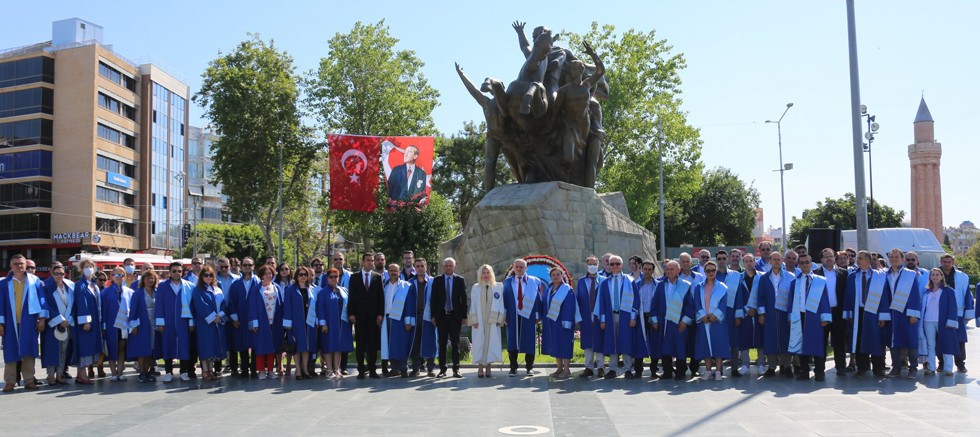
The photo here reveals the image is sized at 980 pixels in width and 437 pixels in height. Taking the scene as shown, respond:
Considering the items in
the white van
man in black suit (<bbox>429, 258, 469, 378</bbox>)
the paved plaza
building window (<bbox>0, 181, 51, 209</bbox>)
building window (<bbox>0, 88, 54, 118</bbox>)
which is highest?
building window (<bbox>0, 88, 54, 118</bbox>)

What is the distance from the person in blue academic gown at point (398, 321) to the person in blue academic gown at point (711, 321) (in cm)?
408

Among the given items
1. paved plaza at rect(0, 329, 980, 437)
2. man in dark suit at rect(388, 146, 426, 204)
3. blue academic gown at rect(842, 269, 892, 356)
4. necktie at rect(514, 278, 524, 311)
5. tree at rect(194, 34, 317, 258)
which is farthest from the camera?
tree at rect(194, 34, 317, 258)

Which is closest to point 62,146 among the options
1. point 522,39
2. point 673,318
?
point 522,39

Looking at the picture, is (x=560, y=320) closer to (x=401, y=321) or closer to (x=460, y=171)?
(x=401, y=321)

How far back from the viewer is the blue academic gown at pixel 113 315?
40.0 ft

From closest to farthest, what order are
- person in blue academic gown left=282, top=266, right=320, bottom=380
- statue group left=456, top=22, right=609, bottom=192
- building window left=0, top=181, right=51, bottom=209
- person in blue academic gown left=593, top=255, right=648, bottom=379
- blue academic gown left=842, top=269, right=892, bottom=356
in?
blue academic gown left=842, top=269, right=892, bottom=356 < person in blue academic gown left=593, top=255, right=648, bottom=379 < person in blue academic gown left=282, top=266, right=320, bottom=380 < statue group left=456, top=22, right=609, bottom=192 < building window left=0, top=181, right=51, bottom=209

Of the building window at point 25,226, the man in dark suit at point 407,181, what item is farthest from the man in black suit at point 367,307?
the building window at point 25,226

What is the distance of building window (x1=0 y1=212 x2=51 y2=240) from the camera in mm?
52938

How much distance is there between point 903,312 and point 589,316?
4334 mm

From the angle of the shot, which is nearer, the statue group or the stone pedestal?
the stone pedestal

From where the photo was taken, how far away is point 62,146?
5344 centimetres

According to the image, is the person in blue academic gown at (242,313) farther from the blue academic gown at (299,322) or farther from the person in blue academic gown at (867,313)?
the person in blue academic gown at (867,313)

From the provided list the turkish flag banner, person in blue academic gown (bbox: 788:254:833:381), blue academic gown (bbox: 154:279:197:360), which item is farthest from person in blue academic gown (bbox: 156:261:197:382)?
the turkish flag banner

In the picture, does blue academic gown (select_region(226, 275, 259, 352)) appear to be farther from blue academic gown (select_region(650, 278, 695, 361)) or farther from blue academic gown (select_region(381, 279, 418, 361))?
blue academic gown (select_region(650, 278, 695, 361))
